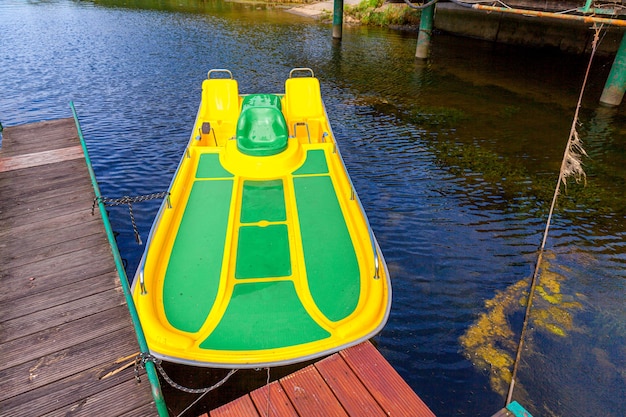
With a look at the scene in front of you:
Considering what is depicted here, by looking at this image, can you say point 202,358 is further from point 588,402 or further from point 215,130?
point 215,130

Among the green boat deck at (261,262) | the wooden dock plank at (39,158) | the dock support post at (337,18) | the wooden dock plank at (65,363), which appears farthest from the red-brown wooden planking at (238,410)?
the dock support post at (337,18)

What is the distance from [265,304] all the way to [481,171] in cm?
1089

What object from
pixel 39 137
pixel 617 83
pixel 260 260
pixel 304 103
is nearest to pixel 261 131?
pixel 304 103

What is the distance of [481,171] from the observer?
560 inches

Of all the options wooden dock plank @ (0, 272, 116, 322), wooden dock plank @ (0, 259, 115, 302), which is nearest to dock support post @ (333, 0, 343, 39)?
wooden dock plank @ (0, 259, 115, 302)

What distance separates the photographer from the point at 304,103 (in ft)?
45.2

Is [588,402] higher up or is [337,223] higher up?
[337,223]

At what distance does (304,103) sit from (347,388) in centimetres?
1041

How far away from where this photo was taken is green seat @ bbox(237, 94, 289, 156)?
991 cm

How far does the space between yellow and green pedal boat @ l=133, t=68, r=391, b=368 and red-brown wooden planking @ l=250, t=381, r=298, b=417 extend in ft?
1.54

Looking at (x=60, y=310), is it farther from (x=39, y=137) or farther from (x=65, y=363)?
(x=39, y=137)

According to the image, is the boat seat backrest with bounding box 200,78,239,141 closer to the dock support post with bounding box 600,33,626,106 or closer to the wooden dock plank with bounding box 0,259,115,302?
the wooden dock plank with bounding box 0,259,115,302

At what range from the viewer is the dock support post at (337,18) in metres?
33.1

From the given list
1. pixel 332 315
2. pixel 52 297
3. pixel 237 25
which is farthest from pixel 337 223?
pixel 237 25
